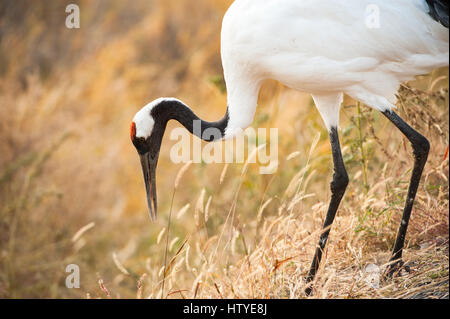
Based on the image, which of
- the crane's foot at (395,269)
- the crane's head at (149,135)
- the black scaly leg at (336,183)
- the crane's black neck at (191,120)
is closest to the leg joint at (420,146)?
the black scaly leg at (336,183)

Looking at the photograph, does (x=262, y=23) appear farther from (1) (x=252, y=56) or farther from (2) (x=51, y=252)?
(2) (x=51, y=252)

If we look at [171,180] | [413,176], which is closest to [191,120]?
[413,176]

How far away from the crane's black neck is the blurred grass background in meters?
0.28

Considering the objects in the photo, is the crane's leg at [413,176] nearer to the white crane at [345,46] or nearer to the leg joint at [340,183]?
the white crane at [345,46]

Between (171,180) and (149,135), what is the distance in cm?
433

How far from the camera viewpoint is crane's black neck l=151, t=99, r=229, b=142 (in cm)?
388

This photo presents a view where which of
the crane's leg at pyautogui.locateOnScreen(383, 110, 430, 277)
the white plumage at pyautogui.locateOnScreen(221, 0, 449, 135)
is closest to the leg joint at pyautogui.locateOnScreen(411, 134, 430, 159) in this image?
the crane's leg at pyautogui.locateOnScreen(383, 110, 430, 277)

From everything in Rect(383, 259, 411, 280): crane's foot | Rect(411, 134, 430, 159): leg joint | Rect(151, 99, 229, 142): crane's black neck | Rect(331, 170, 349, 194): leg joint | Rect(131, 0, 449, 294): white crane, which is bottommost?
Rect(383, 259, 411, 280): crane's foot

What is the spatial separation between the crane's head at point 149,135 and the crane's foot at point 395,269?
5.34 ft

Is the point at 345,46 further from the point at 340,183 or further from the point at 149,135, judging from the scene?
the point at 149,135

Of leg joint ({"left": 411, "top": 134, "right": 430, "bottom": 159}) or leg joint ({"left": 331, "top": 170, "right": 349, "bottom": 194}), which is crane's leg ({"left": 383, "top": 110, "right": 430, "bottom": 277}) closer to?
leg joint ({"left": 411, "top": 134, "right": 430, "bottom": 159})

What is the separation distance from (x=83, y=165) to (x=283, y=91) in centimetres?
300

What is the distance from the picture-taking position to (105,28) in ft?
38.6

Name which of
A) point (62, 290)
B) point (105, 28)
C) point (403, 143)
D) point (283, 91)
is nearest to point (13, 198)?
point (62, 290)
